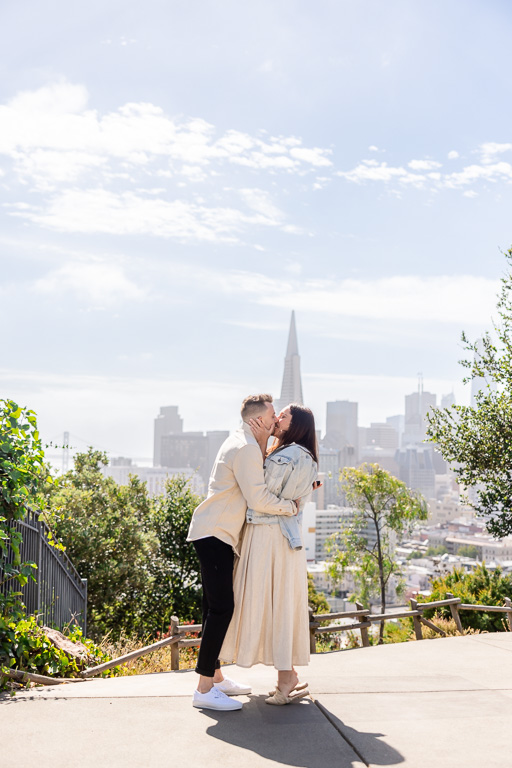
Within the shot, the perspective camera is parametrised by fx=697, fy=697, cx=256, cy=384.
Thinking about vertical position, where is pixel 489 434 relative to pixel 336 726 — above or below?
above

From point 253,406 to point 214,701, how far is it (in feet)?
5.34

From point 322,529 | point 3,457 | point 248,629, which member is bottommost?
point 322,529

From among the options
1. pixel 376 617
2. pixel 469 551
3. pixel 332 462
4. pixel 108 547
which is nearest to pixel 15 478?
pixel 376 617

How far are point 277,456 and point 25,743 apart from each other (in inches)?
74.3

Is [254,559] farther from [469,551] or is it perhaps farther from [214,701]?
[469,551]

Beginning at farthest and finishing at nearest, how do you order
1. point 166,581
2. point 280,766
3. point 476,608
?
point 166,581
point 476,608
point 280,766

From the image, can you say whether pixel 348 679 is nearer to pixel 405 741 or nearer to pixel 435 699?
pixel 435 699

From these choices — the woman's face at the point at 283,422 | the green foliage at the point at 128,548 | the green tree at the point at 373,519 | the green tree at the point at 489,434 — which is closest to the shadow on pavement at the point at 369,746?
the woman's face at the point at 283,422

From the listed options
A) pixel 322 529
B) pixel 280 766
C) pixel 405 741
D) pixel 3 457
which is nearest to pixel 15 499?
pixel 3 457

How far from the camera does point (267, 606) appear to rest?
394cm

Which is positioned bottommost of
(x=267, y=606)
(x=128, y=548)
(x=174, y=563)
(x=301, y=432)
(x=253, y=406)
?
(x=174, y=563)

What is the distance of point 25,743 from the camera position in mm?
3166

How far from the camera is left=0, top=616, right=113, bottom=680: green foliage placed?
4.43m

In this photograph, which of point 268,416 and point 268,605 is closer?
point 268,605
